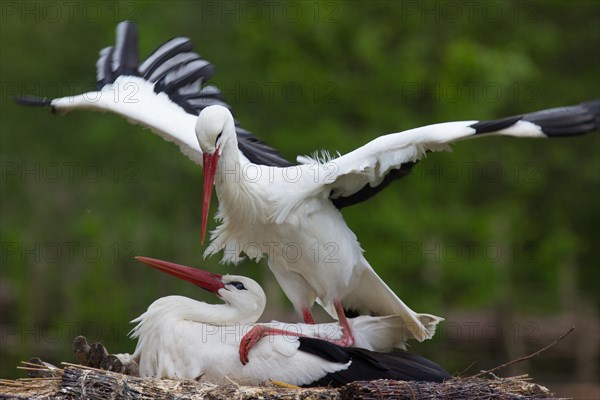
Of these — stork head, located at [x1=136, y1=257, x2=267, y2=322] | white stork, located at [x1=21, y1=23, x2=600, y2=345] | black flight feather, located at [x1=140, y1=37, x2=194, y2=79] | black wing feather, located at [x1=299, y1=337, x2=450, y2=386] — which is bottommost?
black wing feather, located at [x1=299, y1=337, x2=450, y2=386]

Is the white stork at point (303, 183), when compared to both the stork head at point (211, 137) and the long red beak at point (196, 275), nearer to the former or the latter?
the stork head at point (211, 137)

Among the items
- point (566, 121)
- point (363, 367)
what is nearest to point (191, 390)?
point (363, 367)

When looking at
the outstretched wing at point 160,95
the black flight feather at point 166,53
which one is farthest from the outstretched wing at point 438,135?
the black flight feather at point 166,53

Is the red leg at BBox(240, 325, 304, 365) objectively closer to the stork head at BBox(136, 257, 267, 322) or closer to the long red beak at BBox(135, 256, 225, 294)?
the stork head at BBox(136, 257, 267, 322)

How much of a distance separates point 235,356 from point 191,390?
0.78m

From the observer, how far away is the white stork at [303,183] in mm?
9227

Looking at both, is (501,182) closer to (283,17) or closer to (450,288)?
(450,288)

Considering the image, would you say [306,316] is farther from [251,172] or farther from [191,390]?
[191,390]

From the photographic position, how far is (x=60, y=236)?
21406mm

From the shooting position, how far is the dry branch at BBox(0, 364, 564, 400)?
823cm

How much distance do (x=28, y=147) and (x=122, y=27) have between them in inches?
475

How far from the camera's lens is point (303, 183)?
969cm

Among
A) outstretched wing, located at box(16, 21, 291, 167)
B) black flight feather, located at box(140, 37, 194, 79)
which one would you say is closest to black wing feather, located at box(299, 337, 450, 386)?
outstretched wing, located at box(16, 21, 291, 167)

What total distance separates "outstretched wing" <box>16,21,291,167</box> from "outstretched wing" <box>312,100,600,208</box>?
159cm
